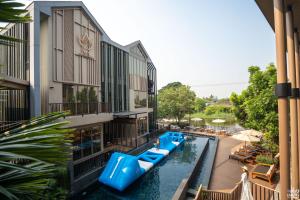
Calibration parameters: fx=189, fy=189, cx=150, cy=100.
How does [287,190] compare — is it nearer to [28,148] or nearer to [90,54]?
[28,148]

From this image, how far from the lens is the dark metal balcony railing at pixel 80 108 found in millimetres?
10767

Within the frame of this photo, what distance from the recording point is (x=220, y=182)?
377 inches

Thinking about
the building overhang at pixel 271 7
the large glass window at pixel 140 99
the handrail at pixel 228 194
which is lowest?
the handrail at pixel 228 194

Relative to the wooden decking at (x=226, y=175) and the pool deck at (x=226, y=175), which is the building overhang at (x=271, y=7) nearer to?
the pool deck at (x=226, y=175)

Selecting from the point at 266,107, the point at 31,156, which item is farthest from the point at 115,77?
the point at 31,156

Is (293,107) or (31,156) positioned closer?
(31,156)

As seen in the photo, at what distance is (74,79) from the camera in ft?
41.2

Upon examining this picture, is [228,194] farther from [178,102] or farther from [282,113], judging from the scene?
[178,102]

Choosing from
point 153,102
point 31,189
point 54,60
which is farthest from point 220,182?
point 153,102

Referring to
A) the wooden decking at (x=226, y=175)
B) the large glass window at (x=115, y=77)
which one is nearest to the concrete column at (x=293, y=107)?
the wooden decking at (x=226, y=175)

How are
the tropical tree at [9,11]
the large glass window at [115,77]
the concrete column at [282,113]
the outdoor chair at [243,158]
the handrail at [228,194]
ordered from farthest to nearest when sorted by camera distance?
1. the large glass window at [115,77]
2. the outdoor chair at [243,158]
3. the handrail at [228,194]
4. the concrete column at [282,113]
5. the tropical tree at [9,11]

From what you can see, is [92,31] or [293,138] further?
[92,31]

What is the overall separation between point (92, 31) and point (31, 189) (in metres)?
14.6

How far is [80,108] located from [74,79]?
2.16 meters
